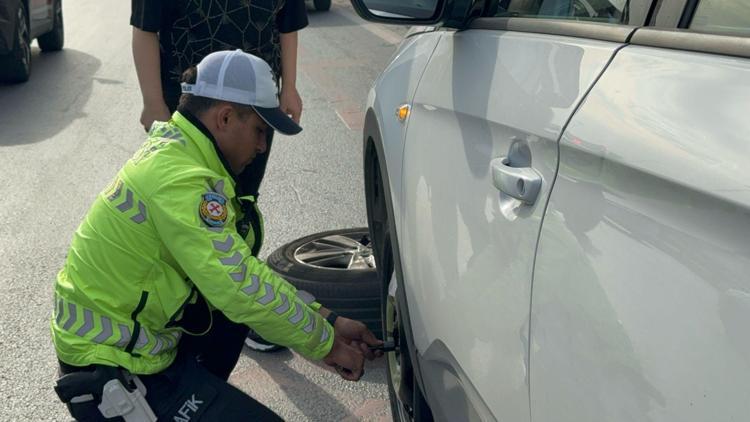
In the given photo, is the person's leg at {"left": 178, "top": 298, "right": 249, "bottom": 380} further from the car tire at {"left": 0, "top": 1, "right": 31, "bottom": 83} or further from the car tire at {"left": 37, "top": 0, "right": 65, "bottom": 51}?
the car tire at {"left": 37, "top": 0, "right": 65, "bottom": 51}

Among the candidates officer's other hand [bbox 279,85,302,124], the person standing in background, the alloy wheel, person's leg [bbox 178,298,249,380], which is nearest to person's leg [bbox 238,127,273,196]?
the person standing in background

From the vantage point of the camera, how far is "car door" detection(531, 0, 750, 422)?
111 cm

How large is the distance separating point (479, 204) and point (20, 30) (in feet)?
26.7

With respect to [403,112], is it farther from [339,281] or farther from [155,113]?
[155,113]

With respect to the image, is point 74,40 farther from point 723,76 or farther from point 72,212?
point 723,76

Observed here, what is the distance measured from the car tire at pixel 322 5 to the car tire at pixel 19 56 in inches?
294

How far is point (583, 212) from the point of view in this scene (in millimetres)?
1422

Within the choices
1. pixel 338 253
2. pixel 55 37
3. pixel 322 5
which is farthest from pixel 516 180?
pixel 322 5

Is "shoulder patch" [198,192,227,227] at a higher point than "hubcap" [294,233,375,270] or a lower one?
A: higher

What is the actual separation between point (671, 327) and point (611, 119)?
0.37 metres

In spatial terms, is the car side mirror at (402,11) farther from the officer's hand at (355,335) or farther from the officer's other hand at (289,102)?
the officer's other hand at (289,102)

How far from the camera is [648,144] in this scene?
4.23 ft

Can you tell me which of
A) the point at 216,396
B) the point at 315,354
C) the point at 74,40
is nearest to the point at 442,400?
the point at 315,354

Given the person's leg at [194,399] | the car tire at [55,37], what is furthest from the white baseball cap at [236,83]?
the car tire at [55,37]
